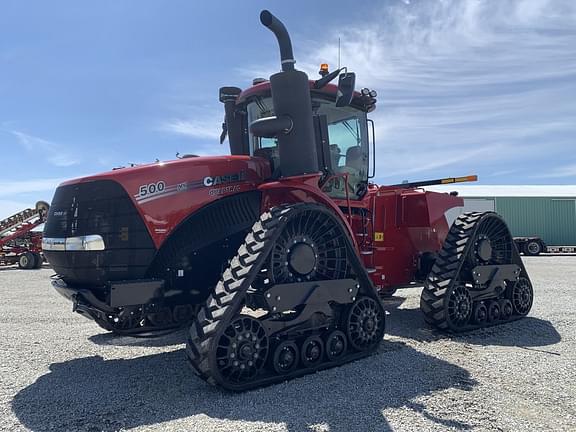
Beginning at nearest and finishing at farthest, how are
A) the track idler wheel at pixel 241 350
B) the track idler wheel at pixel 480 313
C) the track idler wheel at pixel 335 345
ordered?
the track idler wheel at pixel 241 350, the track idler wheel at pixel 335 345, the track idler wheel at pixel 480 313

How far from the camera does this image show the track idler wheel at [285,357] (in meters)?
4.58

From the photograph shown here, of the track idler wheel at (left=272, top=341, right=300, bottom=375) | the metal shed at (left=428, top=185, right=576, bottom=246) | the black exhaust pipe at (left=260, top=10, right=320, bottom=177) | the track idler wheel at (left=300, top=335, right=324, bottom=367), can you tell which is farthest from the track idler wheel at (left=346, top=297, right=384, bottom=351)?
the metal shed at (left=428, top=185, right=576, bottom=246)

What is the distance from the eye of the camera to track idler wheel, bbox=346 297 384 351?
5.34 meters

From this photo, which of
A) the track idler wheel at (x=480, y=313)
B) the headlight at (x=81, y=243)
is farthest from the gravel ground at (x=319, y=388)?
the headlight at (x=81, y=243)

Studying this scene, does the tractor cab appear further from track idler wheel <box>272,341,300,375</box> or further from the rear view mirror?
track idler wheel <box>272,341,300,375</box>

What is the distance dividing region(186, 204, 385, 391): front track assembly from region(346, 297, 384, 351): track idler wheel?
1 cm

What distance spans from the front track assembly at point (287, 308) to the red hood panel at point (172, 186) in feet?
2.10

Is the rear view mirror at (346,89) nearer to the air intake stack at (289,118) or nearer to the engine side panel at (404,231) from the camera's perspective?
the air intake stack at (289,118)

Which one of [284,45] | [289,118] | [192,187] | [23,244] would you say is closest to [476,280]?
[289,118]

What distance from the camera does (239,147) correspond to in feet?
22.1

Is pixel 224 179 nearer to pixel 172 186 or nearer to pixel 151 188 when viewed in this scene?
pixel 172 186

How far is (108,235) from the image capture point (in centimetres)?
462

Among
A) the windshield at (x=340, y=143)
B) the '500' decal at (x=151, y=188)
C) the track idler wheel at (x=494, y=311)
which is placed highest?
the windshield at (x=340, y=143)

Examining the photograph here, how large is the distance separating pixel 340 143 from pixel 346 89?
1.35 m
